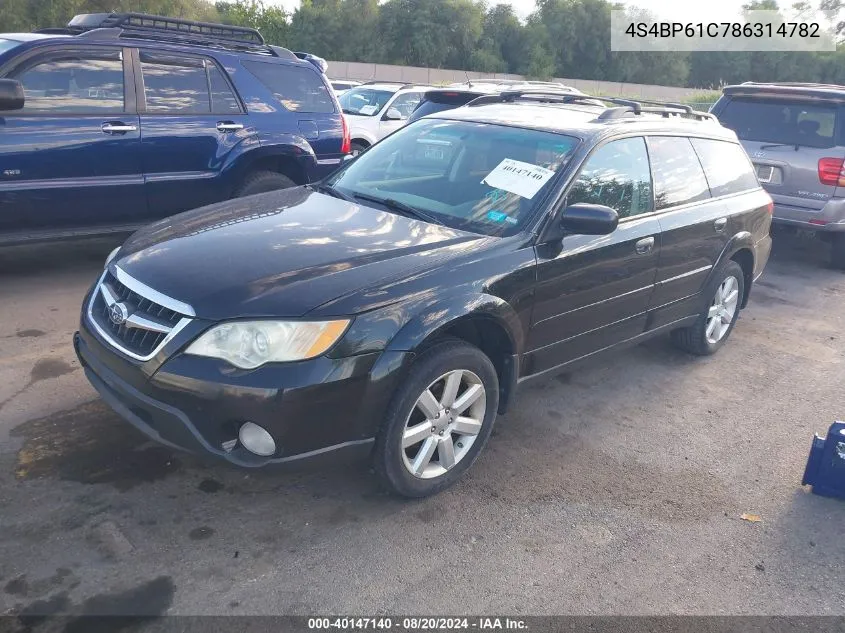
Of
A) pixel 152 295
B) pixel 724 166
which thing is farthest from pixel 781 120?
pixel 152 295

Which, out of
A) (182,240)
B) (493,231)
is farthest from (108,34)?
(493,231)

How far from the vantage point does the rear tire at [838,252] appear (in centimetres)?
823

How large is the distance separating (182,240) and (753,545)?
9.61ft

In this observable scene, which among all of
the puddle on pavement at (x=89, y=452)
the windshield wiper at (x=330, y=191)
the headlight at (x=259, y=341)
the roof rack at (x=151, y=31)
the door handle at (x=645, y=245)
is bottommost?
the puddle on pavement at (x=89, y=452)

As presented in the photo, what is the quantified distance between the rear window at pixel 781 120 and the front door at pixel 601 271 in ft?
15.4

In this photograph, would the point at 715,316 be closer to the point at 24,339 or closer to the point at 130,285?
the point at 130,285

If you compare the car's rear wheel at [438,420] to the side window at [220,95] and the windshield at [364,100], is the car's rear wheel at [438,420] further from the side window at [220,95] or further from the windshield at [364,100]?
the windshield at [364,100]

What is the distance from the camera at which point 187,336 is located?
9.18 ft

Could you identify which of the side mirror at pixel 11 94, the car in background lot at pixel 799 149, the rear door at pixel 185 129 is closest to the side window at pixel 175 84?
the rear door at pixel 185 129

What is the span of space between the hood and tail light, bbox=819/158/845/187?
225 inches

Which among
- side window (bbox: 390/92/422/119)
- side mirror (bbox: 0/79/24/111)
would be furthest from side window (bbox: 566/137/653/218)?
side window (bbox: 390/92/422/119)

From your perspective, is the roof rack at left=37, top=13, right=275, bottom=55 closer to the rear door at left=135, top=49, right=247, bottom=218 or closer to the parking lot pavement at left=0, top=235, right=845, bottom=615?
the rear door at left=135, top=49, right=247, bottom=218

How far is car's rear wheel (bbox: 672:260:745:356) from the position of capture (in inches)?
202

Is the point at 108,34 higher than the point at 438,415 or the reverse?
higher
